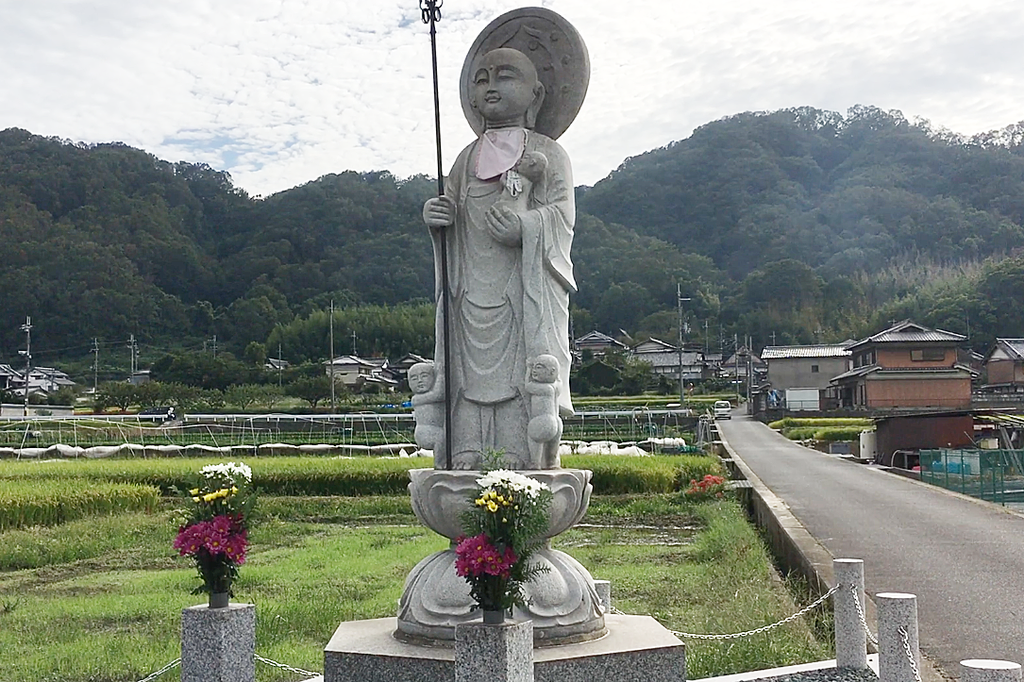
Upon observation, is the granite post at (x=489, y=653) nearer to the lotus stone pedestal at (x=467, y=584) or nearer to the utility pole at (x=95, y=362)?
the lotus stone pedestal at (x=467, y=584)

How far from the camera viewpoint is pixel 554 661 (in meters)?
5.66

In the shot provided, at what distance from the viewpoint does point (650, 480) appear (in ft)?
74.4

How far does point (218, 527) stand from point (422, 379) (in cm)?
194

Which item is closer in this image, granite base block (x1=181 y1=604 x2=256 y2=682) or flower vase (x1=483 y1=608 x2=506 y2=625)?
flower vase (x1=483 y1=608 x2=506 y2=625)

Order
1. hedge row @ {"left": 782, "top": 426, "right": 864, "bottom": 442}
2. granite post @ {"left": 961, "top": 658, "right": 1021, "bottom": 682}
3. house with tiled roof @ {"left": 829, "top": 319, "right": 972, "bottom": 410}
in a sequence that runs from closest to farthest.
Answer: granite post @ {"left": 961, "top": 658, "right": 1021, "bottom": 682}, hedge row @ {"left": 782, "top": 426, "right": 864, "bottom": 442}, house with tiled roof @ {"left": 829, "top": 319, "right": 972, "bottom": 410}

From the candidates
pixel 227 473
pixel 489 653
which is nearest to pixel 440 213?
pixel 227 473

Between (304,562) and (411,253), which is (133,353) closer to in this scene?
(411,253)

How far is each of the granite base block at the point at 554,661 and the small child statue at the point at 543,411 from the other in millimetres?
1320

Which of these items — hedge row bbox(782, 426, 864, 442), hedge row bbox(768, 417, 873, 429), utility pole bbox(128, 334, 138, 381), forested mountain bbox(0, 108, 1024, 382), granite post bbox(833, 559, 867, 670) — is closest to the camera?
granite post bbox(833, 559, 867, 670)

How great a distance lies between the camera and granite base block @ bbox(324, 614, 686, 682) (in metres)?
5.66

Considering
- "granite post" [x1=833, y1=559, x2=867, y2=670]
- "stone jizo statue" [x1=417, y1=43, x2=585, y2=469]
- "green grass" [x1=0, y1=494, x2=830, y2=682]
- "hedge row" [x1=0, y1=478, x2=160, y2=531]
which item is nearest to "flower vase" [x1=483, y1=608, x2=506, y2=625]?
"stone jizo statue" [x1=417, y1=43, x2=585, y2=469]

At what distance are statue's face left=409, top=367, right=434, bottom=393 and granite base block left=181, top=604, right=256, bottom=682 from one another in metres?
2.22

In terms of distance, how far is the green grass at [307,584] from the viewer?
7977 millimetres

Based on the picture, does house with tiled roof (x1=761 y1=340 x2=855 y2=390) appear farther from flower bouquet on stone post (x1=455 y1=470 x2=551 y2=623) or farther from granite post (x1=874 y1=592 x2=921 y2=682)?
flower bouquet on stone post (x1=455 y1=470 x2=551 y2=623)
